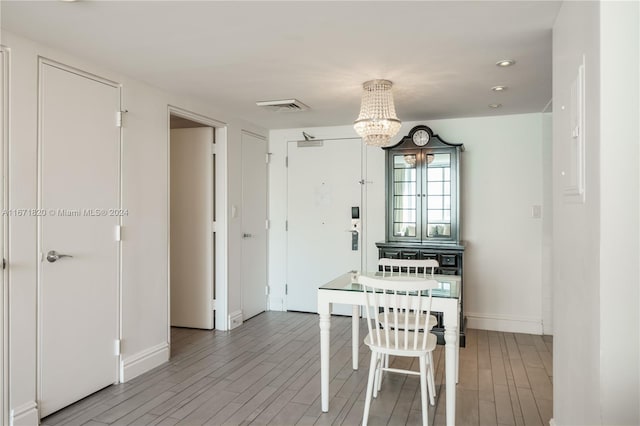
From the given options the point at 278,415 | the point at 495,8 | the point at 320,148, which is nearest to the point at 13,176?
the point at 278,415

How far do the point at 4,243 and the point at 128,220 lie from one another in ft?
→ 3.18

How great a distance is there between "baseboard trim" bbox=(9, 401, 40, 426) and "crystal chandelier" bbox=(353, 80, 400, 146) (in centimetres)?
288

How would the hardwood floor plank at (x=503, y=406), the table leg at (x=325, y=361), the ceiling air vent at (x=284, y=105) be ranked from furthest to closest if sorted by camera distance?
the ceiling air vent at (x=284, y=105)
the table leg at (x=325, y=361)
the hardwood floor plank at (x=503, y=406)

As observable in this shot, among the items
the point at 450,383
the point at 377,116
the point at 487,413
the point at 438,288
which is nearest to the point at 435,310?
the point at 438,288

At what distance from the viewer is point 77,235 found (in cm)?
304

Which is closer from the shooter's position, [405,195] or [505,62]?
[505,62]

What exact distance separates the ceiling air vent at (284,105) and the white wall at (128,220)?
583 mm

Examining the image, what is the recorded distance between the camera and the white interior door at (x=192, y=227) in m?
4.86

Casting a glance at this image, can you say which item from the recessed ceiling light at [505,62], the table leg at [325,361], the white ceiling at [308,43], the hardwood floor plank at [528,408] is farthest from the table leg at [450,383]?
the recessed ceiling light at [505,62]

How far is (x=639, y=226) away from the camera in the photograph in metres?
1.60

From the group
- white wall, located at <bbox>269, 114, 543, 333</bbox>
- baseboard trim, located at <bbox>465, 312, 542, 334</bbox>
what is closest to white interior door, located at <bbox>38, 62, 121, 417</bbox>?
white wall, located at <bbox>269, 114, 543, 333</bbox>

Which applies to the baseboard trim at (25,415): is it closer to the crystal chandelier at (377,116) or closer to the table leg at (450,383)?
the table leg at (450,383)

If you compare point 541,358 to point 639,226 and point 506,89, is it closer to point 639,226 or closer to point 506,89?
point 506,89

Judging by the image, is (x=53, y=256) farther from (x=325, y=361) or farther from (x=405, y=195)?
(x=405, y=195)
